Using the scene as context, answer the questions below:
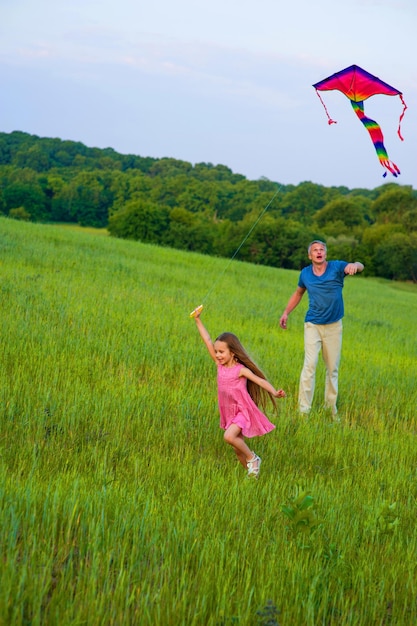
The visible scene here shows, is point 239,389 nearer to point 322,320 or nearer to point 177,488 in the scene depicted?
point 177,488

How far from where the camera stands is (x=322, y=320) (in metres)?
7.78

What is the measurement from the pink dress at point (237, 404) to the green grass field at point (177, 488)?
1.00 ft

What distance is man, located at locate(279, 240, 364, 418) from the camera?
7645mm

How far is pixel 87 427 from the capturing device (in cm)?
577

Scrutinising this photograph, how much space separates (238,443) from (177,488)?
88cm

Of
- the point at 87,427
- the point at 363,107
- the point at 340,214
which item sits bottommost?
the point at 87,427

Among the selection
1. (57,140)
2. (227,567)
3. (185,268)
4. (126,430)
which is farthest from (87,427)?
(57,140)

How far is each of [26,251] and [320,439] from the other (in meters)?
13.2

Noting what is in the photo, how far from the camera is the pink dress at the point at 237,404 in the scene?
18.0 ft

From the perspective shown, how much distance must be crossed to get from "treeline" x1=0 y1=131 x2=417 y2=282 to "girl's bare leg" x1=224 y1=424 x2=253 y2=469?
54946 millimetres

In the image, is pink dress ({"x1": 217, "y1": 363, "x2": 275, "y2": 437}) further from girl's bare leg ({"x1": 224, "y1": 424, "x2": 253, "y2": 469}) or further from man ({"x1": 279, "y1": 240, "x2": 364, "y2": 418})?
man ({"x1": 279, "y1": 240, "x2": 364, "y2": 418})

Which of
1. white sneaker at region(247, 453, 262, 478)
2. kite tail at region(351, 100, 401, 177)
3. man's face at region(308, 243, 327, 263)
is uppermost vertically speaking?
kite tail at region(351, 100, 401, 177)

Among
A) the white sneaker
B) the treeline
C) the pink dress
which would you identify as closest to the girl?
the pink dress

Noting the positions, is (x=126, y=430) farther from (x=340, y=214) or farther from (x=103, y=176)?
(x=103, y=176)
